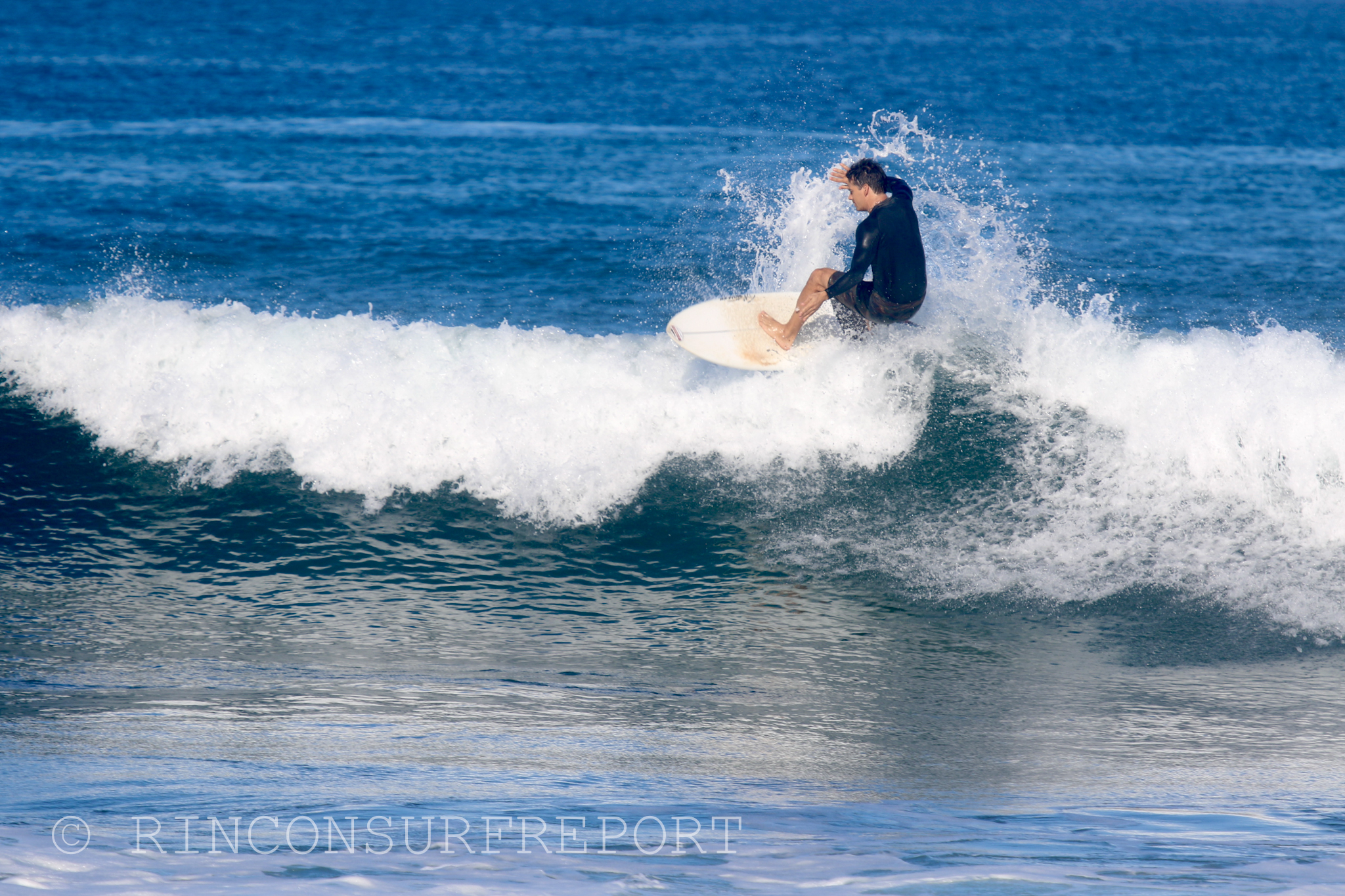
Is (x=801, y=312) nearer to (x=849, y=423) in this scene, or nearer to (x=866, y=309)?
(x=866, y=309)

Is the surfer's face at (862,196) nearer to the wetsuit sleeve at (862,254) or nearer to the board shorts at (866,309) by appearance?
the wetsuit sleeve at (862,254)

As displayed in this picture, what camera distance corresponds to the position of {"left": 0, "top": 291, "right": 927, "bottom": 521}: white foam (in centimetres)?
775

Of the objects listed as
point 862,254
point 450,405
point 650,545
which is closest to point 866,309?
point 862,254

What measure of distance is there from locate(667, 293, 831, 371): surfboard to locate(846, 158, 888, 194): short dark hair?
1.11m

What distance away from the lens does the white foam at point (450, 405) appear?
25.4 feet

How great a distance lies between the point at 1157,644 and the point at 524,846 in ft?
12.9

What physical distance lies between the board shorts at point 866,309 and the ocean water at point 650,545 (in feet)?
0.94

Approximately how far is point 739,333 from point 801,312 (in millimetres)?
653

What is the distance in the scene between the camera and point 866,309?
24.6 ft

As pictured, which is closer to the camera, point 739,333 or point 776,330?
point 776,330

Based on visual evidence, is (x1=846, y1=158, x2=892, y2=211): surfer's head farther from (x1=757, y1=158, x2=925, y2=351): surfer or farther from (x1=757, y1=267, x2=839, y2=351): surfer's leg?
(x1=757, y1=267, x2=839, y2=351): surfer's leg

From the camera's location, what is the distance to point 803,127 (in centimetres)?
2077

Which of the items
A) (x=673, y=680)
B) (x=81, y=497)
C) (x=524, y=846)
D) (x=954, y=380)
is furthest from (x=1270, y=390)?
(x=81, y=497)

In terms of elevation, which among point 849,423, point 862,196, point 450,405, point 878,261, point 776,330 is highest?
point 862,196
